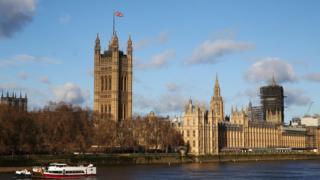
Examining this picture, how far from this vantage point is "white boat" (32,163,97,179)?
329 ft

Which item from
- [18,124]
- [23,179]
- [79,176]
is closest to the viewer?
[23,179]

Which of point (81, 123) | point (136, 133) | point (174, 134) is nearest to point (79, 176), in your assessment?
point (81, 123)

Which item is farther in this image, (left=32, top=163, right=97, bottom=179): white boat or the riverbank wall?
the riverbank wall

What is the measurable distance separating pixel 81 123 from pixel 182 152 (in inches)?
2208

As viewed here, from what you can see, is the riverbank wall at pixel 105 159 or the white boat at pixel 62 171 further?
the riverbank wall at pixel 105 159

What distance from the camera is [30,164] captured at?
117 m

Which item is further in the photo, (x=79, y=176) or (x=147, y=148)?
(x=147, y=148)

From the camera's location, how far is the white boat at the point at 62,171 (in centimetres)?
10019

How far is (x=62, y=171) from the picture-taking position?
101875 mm

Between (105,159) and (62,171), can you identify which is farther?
(105,159)

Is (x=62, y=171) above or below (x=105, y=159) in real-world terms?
below

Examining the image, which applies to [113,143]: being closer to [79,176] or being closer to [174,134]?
A: [174,134]

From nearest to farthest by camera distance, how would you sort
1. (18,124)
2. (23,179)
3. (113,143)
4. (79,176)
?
1. (23,179)
2. (79,176)
3. (18,124)
4. (113,143)

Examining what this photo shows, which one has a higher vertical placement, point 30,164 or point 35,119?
point 35,119
